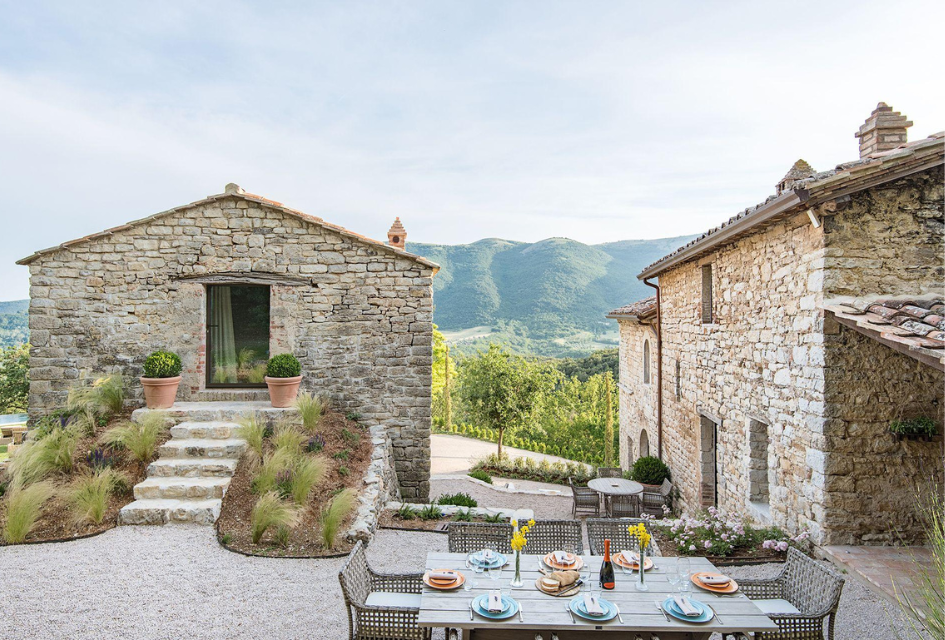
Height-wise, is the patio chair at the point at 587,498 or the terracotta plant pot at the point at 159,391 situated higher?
the terracotta plant pot at the point at 159,391

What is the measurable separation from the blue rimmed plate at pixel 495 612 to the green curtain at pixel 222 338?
296 inches

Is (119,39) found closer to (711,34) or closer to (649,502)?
(711,34)

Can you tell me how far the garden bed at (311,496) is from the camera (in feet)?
18.4

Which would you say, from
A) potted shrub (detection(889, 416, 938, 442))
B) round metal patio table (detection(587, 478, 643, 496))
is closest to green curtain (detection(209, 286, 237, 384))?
round metal patio table (detection(587, 478, 643, 496))

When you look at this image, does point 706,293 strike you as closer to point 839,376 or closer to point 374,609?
point 839,376

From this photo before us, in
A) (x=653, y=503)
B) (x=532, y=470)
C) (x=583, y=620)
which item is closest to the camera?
(x=583, y=620)

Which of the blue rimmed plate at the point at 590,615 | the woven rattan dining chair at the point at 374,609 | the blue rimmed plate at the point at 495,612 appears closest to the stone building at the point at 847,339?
the blue rimmed plate at the point at 590,615

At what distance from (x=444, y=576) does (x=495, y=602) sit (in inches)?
20.9

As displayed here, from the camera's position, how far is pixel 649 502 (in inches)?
345

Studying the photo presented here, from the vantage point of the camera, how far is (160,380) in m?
8.27

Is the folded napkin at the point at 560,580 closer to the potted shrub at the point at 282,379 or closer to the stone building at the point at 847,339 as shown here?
the stone building at the point at 847,339

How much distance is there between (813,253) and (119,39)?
11.3 meters

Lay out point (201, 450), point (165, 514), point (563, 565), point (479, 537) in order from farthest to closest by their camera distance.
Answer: point (201, 450)
point (165, 514)
point (479, 537)
point (563, 565)

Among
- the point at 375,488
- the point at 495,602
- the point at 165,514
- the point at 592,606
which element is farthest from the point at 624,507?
the point at 165,514
